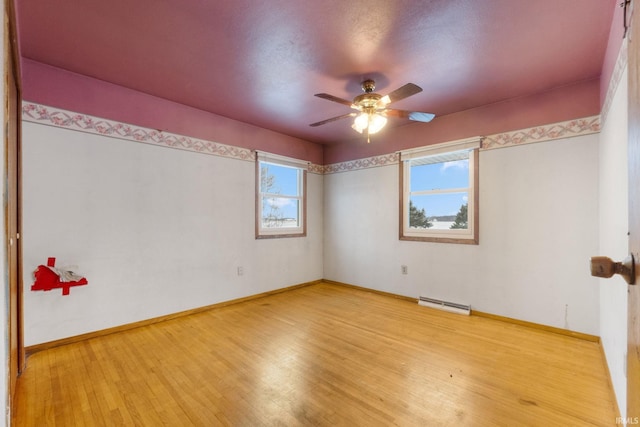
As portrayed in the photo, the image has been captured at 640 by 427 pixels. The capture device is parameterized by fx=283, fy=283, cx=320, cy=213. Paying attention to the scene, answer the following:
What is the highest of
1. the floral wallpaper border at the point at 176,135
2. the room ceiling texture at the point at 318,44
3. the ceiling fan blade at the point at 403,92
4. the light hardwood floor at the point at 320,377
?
the room ceiling texture at the point at 318,44

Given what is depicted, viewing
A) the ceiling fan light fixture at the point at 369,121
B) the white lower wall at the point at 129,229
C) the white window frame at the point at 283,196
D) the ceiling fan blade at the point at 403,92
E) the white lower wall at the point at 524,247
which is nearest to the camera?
the ceiling fan blade at the point at 403,92

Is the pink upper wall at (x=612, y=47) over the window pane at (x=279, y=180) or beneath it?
over

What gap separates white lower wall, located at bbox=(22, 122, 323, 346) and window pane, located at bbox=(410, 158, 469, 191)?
2366mm

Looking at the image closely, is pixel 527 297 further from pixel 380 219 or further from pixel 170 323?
pixel 170 323

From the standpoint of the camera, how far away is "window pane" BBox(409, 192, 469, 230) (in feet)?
11.9

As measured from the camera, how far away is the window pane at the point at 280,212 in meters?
4.40

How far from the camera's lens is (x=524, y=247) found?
3092mm

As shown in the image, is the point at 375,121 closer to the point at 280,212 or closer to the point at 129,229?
the point at 280,212

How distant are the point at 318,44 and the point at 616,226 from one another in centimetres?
239

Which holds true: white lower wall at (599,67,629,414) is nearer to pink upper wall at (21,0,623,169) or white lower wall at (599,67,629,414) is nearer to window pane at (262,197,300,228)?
pink upper wall at (21,0,623,169)

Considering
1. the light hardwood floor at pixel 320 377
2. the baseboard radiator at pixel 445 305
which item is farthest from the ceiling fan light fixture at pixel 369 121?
the baseboard radiator at pixel 445 305

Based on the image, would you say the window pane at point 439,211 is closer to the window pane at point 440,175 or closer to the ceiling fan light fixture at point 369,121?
the window pane at point 440,175

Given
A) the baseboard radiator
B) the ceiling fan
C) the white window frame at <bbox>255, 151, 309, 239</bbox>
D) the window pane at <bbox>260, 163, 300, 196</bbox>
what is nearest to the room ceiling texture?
the ceiling fan

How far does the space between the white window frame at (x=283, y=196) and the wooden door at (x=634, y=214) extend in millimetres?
3816
